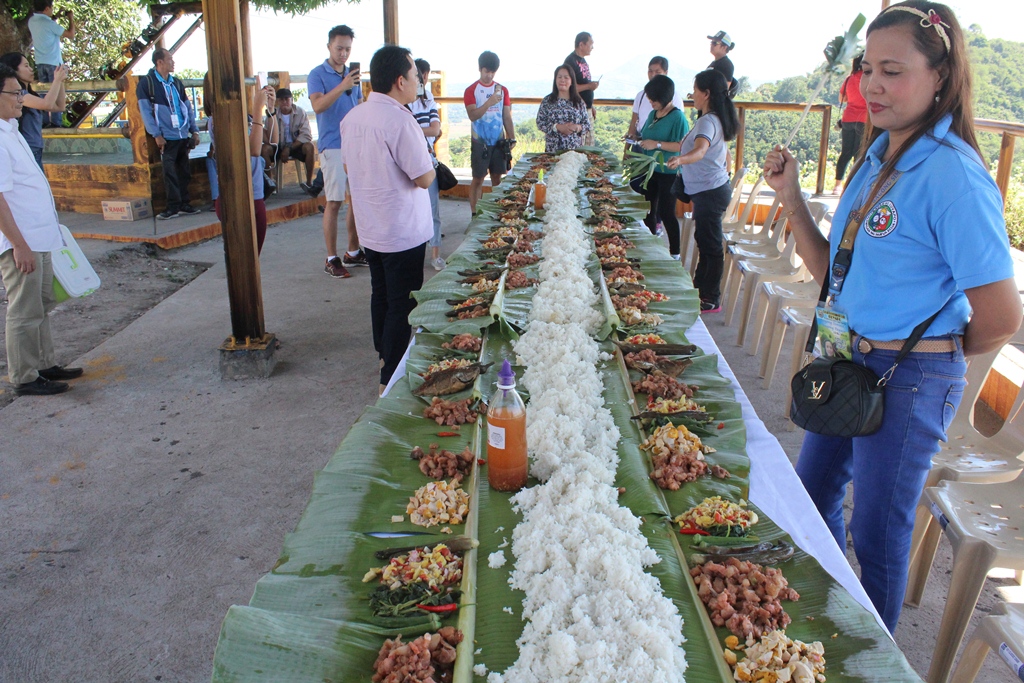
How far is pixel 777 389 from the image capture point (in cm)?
521

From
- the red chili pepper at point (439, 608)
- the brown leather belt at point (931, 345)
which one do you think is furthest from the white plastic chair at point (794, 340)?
the red chili pepper at point (439, 608)

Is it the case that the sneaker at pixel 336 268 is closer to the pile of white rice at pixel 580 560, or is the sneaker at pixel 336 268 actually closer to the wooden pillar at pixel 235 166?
the wooden pillar at pixel 235 166

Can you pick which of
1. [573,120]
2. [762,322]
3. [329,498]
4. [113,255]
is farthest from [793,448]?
[113,255]

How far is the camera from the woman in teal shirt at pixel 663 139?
688 cm

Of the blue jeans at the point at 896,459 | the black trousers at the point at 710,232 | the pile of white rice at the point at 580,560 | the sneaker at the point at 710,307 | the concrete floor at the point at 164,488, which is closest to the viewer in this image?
Result: the pile of white rice at the point at 580,560

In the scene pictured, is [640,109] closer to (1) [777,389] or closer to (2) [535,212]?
(2) [535,212]

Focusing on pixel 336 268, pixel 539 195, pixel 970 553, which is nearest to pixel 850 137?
pixel 539 195

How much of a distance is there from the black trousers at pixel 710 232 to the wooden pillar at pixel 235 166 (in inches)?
149

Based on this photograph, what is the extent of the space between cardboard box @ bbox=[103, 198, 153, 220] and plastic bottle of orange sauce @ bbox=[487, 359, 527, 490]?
30.2ft

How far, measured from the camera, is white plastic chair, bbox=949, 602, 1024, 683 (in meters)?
1.92

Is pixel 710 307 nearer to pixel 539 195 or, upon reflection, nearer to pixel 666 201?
pixel 666 201

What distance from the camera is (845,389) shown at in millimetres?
2152

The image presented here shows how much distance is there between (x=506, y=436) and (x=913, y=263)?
131 cm

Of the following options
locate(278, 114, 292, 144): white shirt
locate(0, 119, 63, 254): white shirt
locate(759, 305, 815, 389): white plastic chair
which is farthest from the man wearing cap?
locate(0, 119, 63, 254): white shirt
